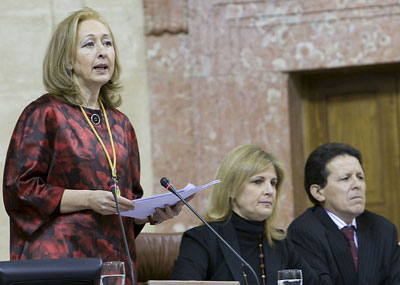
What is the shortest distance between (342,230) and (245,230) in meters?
0.68

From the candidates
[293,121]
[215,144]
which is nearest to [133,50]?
[215,144]

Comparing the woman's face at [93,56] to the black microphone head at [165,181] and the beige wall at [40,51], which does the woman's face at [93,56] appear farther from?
the beige wall at [40,51]

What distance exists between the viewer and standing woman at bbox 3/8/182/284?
9.07 feet

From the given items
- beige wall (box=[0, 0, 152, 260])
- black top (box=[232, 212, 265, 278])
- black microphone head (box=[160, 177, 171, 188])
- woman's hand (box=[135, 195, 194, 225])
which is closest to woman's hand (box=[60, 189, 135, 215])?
black microphone head (box=[160, 177, 171, 188])

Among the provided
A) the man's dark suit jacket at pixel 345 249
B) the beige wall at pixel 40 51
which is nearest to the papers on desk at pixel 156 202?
the man's dark suit jacket at pixel 345 249

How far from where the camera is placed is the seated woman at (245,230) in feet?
11.7

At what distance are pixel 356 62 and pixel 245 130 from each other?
0.98 meters

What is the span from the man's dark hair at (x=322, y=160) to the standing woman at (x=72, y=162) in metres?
1.40

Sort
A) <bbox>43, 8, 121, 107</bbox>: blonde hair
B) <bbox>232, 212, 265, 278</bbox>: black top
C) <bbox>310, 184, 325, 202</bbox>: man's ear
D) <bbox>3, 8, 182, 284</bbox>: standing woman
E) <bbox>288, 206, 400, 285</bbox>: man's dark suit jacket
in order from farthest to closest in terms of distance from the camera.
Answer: <bbox>310, 184, 325, 202</bbox>: man's ear → <bbox>288, 206, 400, 285</bbox>: man's dark suit jacket → <bbox>232, 212, 265, 278</bbox>: black top → <bbox>43, 8, 121, 107</bbox>: blonde hair → <bbox>3, 8, 182, 284</bbox>: standing woman

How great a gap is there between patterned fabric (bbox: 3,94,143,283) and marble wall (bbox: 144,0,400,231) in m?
3.23

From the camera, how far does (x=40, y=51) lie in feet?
20.6

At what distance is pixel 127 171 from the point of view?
2.97 meters

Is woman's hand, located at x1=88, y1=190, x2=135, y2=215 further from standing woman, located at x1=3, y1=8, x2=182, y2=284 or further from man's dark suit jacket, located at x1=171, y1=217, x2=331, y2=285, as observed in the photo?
man's dark suit jacket, located at x1=171, y1=217, x2=331, y2=285

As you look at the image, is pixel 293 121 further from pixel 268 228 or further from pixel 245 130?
pixel 268 228
